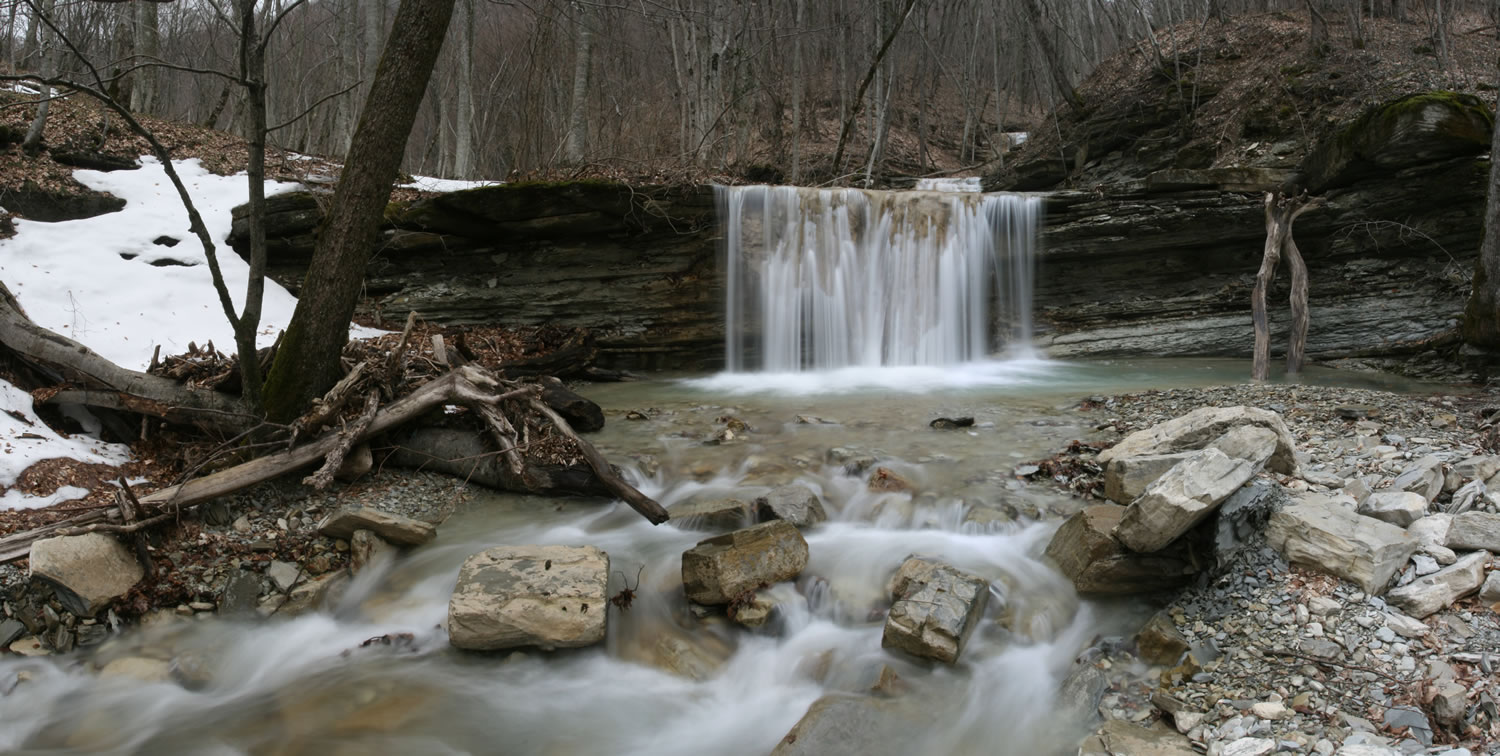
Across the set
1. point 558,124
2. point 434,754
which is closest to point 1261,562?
point 434,754

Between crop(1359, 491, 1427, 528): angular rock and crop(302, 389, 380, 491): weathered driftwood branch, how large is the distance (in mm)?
6103

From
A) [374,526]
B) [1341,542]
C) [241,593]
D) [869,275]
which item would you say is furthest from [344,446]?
[869,275]

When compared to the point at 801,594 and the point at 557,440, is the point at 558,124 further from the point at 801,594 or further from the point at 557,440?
the point at 801,594

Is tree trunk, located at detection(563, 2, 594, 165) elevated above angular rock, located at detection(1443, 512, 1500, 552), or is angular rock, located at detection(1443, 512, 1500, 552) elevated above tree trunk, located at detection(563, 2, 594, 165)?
tree trunk, located at detection(563, 2, 594, 165)

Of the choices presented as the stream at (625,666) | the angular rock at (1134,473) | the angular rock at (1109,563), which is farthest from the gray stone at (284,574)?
the angular rock at (1134,473)

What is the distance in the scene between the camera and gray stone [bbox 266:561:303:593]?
14.5 ft

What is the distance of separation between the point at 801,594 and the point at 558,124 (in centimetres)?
2231

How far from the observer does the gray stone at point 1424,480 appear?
3943 mm

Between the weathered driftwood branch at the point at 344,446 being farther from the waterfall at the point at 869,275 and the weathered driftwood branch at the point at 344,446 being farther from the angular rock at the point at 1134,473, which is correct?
the waterfall at the point at 869,275

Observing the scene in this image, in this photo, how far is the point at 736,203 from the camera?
11.9 meters

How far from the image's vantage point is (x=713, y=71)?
16062mm

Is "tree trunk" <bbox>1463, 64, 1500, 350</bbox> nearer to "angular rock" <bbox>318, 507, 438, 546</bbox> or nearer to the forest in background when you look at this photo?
the forest in background

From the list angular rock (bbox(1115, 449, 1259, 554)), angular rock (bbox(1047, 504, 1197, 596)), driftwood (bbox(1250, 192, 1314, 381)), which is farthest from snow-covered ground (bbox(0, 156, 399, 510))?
driftwood (bbox(1250, 192, 1314, 381))

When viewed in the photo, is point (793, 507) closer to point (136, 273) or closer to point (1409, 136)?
point (136, 273)
